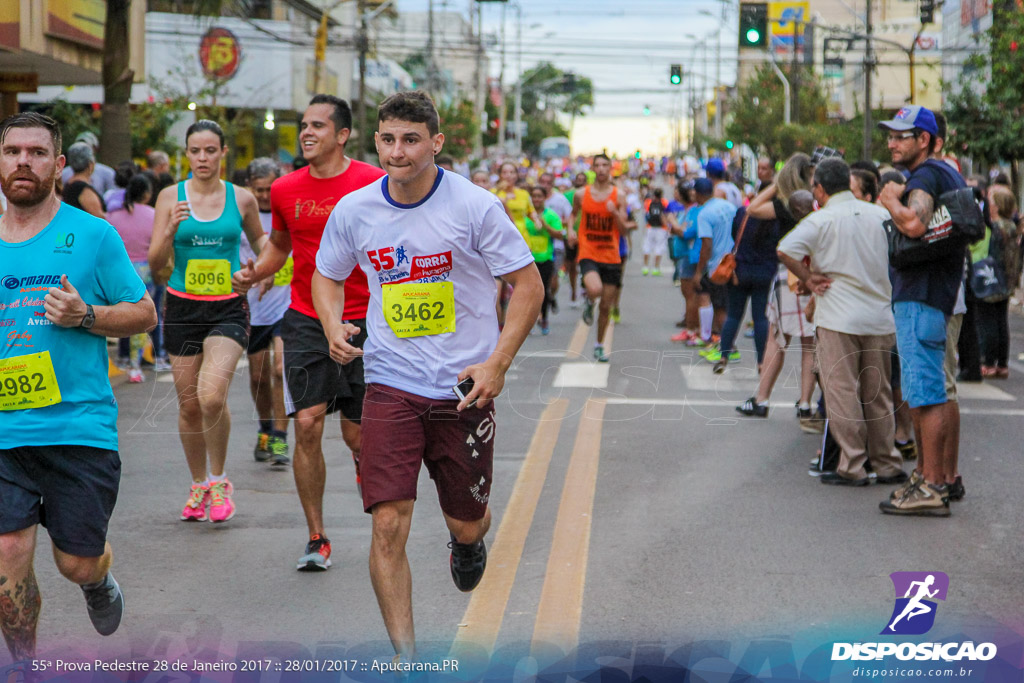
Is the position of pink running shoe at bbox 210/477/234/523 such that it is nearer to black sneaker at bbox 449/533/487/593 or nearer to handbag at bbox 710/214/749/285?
black sneaker at bbox 449/533/487/593

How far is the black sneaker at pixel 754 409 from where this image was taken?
1018 centimetres

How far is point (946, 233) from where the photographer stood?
6.82 m

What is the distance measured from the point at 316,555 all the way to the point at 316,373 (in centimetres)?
86

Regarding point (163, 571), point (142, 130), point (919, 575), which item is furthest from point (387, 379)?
point (142, 130)

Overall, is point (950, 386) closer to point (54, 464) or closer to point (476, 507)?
point (476, 507)

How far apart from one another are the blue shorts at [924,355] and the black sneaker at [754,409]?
10.3ft

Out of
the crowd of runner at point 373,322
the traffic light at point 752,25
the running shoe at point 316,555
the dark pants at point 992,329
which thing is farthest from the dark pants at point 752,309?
the traffic light at point 752,25

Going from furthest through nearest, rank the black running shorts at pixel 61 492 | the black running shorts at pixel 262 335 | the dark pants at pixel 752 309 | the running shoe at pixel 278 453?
the dark pants at pixel 752 309 → the black running shorts at pixel 262 335 → the running shoe at pixel 278 453 → the black running shorts at pixel 61 492

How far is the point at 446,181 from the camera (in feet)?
15.3

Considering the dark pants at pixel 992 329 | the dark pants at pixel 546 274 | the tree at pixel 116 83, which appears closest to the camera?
the dark pants at pixel 992 329

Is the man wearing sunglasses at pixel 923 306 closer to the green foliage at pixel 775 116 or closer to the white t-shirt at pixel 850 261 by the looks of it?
the white t-shirt at pixel 850 261

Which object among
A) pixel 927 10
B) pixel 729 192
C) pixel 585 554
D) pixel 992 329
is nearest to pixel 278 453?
pixel 585 554

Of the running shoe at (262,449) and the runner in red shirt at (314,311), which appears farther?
the running shoe at (262,449)

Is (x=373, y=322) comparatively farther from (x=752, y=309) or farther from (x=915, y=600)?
(x=752, y=309)
